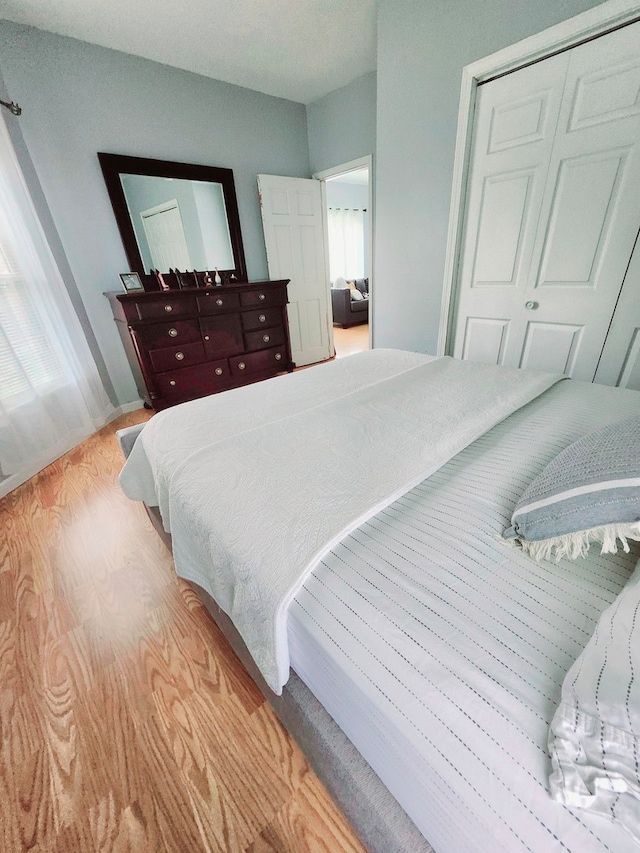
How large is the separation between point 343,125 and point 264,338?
83.1 inches

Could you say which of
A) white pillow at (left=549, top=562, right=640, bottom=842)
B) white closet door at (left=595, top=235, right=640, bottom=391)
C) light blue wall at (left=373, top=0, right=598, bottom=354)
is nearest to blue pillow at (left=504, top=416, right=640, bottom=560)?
white pillow at (left=549, top=562, right=640, bottom=842)

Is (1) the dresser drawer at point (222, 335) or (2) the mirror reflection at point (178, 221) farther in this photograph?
(1) the dresser drawer at point (222, 335)

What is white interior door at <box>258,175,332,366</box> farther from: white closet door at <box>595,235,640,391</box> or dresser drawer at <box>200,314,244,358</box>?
white closet door at <box>595,235,640,391</box>

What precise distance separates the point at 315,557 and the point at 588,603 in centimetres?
46

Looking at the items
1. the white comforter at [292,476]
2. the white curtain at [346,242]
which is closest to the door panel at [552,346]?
the white comforter at [292,476]

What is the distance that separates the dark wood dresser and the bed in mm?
1728

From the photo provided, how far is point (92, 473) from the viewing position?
2076mm

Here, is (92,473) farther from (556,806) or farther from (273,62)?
(273,62)

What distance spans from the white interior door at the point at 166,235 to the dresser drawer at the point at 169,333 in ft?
1.98

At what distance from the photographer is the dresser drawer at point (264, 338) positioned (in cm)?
309

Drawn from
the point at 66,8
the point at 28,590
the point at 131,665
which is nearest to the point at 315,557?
the point at 131,665

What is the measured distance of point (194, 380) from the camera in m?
2.82

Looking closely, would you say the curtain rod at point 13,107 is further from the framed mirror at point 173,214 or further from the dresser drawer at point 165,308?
the dresser drawer at point 165,308

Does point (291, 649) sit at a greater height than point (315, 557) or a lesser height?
lesser
